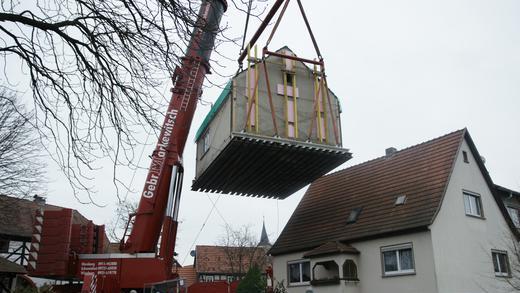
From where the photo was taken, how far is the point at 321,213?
2139 centimetres

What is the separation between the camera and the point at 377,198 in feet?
62.5

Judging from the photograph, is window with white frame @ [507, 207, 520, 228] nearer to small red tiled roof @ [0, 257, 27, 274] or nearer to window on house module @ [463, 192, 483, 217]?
window on house module @ [463, 192, 483, 217]

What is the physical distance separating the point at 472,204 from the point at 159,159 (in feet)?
39.7

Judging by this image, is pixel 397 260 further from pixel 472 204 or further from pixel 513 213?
pixel 513 213

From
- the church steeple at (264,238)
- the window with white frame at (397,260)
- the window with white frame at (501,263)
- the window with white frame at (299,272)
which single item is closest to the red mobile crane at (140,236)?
the window with white frame at (397,260)

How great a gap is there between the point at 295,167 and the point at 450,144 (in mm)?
6827

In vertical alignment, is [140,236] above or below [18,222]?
below

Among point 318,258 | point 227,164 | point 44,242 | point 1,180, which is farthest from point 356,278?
point 1,180

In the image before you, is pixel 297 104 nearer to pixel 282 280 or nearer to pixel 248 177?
pixel 248 177

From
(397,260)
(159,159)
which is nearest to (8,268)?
(159,159)

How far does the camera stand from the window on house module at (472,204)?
17.9 meters

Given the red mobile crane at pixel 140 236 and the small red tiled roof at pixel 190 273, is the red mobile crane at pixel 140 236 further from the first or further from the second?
the small red tiled roof at pixel 190 273

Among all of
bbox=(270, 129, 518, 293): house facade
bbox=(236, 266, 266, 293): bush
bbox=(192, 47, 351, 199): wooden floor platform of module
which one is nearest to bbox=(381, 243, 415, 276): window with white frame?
bbox=(270, 129, 518, 293): house facade

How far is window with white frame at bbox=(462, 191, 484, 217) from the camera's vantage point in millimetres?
17891
